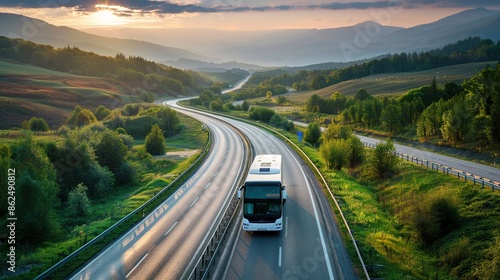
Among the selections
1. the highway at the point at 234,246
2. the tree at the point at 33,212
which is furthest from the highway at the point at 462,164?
the tree at the point at 33,212

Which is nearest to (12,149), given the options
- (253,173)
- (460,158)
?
(253,173)

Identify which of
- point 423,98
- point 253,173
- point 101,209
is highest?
point 423,98

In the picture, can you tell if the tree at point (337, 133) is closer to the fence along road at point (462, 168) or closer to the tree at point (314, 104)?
the fence along road at point (462, 168)

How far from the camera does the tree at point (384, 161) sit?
1877 inches

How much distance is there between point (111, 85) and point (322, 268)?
7006 inches

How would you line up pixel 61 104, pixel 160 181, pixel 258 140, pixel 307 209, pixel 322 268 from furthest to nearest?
pixel 61 104
pixel 258 140
pixel 160 181
pixel 307 209
pixel 322 268

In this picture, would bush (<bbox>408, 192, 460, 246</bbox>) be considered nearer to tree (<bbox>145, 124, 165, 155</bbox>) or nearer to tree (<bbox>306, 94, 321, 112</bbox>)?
tree (<bbox>145, 124, 165, 155</bbox>)

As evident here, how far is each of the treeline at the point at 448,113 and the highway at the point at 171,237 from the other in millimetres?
35214

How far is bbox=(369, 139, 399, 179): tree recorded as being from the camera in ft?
156

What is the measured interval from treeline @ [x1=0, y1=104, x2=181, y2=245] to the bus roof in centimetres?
1538

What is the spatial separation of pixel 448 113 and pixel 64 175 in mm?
54745

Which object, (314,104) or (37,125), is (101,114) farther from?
(314,104)

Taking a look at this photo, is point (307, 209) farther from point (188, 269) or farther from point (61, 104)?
point (61, 104)

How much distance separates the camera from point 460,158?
54.6 metres
